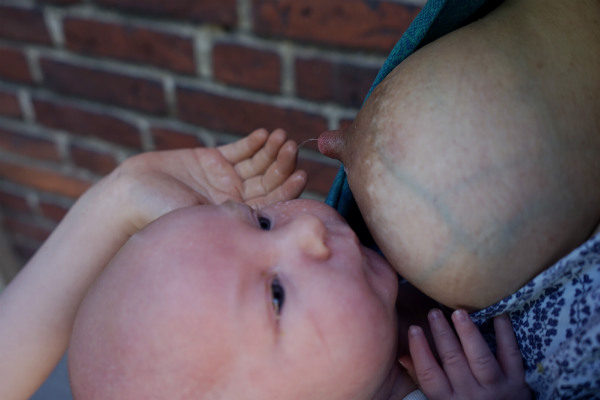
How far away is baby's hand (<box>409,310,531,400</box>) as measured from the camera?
1.90 feet

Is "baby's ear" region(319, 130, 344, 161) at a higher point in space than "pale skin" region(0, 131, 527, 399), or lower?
higher

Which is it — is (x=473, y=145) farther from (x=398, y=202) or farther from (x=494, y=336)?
(x=494, y=336)

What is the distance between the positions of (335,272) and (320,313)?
0.14 ft

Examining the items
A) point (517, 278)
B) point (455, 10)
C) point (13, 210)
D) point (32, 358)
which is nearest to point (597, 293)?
point (517, 278)

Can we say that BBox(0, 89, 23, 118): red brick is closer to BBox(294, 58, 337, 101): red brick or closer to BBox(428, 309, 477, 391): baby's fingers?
BBox(294, 58, 337, 101): red brick

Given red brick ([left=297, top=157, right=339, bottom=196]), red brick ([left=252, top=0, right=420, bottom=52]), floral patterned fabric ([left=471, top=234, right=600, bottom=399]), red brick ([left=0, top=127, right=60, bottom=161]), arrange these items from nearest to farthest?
floral patterned fabric ([left=471, top=234, right=600, bottom=399]) < red brick ([left=252, top=0, right=420, bottom=52]) < red brick ([left=297, top=157, right=339, bottom=196]) < red brick ([left=0, top=127, right=60, bottom=161])

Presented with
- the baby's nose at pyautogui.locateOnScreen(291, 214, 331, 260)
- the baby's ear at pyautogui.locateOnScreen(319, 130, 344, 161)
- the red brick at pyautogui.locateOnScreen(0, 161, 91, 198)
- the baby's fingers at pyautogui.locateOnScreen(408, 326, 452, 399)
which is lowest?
the red brick at pyautogui.locateOnScreen(0, 161, 91, 198)

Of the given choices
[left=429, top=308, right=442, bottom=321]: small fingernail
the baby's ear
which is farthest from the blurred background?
[left=429, top=308, right=442, bottom=321]: small fingernail

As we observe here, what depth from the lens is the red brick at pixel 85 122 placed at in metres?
1.30


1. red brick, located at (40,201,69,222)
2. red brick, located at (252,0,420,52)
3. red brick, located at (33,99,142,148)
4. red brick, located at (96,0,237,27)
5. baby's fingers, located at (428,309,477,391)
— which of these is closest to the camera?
baby's fingers, located at (428,309,477,391)

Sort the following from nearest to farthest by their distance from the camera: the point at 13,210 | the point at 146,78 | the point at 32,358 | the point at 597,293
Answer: the point at 597,293 → the point at 32,358 → the point at 146,78 → the point at 13,210

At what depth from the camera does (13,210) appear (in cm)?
161

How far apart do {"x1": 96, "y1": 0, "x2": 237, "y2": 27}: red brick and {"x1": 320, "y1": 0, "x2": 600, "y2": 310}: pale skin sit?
0.59m

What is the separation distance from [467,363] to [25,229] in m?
1.42
